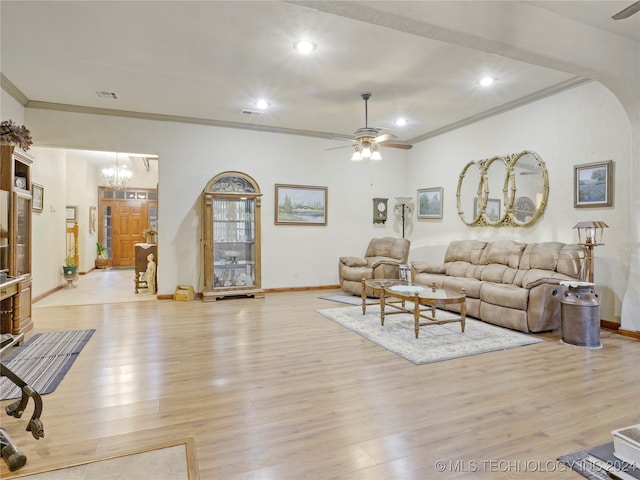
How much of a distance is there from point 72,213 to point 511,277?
381 inches

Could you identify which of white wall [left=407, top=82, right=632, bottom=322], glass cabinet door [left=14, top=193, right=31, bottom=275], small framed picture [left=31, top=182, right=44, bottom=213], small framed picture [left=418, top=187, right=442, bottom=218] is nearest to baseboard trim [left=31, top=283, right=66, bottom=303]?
small framed picture [left=31, top=182, right=44, bottom=213]

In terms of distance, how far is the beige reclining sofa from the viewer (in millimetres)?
4117

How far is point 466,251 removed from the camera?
5.73 m

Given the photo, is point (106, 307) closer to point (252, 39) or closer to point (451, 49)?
point (252, 39)

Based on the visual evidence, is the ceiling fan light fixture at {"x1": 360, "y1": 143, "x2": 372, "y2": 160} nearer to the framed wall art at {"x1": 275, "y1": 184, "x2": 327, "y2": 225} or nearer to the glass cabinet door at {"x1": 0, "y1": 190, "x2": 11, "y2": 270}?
the framed wall art at {"x1": 275, "y1": 184, "x2": 327, "y2": 225}

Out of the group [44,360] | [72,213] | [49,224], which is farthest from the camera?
[72,213]

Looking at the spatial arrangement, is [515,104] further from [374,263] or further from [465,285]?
[374,263]

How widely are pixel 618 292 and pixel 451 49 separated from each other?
3373 mm

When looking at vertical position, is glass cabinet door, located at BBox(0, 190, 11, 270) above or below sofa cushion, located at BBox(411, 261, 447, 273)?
above

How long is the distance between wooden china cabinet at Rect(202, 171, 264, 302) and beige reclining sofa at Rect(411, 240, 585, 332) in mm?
2764

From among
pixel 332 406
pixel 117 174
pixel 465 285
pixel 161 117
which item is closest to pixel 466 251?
pixel 465 285

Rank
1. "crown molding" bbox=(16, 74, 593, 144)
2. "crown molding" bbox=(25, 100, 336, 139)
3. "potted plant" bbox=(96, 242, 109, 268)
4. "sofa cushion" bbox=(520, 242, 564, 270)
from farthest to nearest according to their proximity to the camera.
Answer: "potted plant" bbox=(96, 242, 109, 268)
"crown molding" bbox=(25, 100, 336, 139)
"crown molding" bbox=(16, 74, 593, 144)
"sofa cushion" bbox=(520, 242, 564, 270)

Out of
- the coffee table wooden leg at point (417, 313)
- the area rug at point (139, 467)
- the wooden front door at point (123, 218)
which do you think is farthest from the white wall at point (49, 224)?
the coffee table wooden leg at point (417, 313)

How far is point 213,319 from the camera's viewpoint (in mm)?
4801
